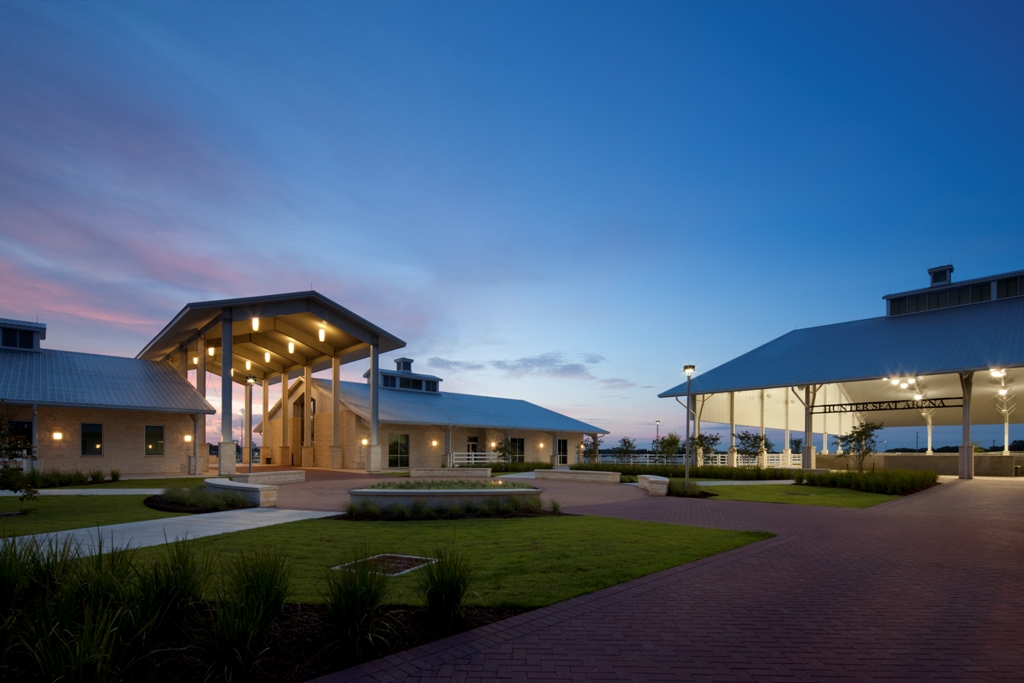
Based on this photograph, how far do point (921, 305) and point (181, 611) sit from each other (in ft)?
138

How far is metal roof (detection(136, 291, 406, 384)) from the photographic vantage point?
95.7 ft

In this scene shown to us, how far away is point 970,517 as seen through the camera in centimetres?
1567

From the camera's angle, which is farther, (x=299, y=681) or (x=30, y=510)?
(x=30, y=510)

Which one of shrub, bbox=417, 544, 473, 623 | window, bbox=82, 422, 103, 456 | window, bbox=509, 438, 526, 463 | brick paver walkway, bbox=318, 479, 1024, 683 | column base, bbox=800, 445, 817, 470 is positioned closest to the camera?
brick paver walkway, bbox=318, 479, 1024, 683

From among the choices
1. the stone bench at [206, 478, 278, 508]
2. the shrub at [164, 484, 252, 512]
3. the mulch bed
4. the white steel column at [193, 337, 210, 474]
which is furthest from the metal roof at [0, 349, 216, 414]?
the mulch bed

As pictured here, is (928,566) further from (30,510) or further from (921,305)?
(921,305)

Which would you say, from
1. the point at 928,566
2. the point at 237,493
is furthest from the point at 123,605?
the point at 237,493

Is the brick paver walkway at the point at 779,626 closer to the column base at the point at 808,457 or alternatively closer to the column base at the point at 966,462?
the column base at the point at 966,462

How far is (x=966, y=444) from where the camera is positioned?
2825cm

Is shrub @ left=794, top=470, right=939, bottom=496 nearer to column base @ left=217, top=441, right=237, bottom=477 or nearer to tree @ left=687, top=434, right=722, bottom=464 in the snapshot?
tree @ left=687, top=434, right=722, bottom=464

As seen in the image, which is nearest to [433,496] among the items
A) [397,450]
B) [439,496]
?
[439,496]

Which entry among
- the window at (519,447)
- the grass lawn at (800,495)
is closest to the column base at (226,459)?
the window at (519,447)

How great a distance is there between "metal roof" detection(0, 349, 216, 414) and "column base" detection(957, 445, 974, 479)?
114 feet

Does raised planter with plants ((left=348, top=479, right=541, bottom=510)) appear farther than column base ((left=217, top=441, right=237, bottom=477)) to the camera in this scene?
No
